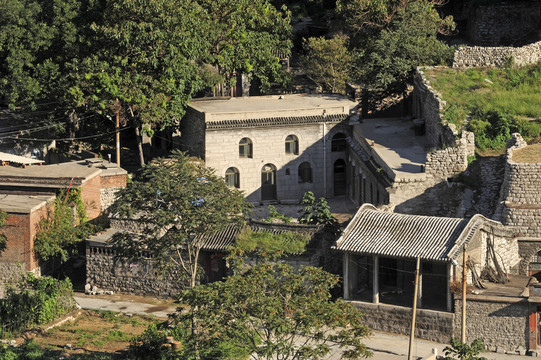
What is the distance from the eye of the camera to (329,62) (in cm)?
8062

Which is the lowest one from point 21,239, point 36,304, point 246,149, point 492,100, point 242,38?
point 36,304

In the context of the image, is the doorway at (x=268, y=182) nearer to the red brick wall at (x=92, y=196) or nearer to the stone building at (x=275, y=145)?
the stone building at (x=275, y=145)

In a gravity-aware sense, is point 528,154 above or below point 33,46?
below

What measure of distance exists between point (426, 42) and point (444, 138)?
33.1 feet

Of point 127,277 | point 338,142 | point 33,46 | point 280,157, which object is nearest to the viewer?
point 127,277

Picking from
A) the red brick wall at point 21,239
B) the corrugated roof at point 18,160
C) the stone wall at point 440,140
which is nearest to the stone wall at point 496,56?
the stone wall at point 440,140

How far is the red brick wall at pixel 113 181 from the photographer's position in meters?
64.6

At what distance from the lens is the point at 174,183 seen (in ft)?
175

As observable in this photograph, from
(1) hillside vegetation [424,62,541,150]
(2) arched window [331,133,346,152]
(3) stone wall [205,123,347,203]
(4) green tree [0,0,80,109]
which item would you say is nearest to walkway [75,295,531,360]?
(3) stone wall [205,123,347,203]

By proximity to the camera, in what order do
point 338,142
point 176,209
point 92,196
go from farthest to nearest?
point 338,142 < point 92,196 < point 176,209

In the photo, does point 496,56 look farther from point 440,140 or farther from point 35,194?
point 35,194

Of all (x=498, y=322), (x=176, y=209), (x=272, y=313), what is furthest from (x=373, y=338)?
(x=272, y=313)

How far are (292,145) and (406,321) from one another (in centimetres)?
1948

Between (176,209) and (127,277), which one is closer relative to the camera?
(176,209)
